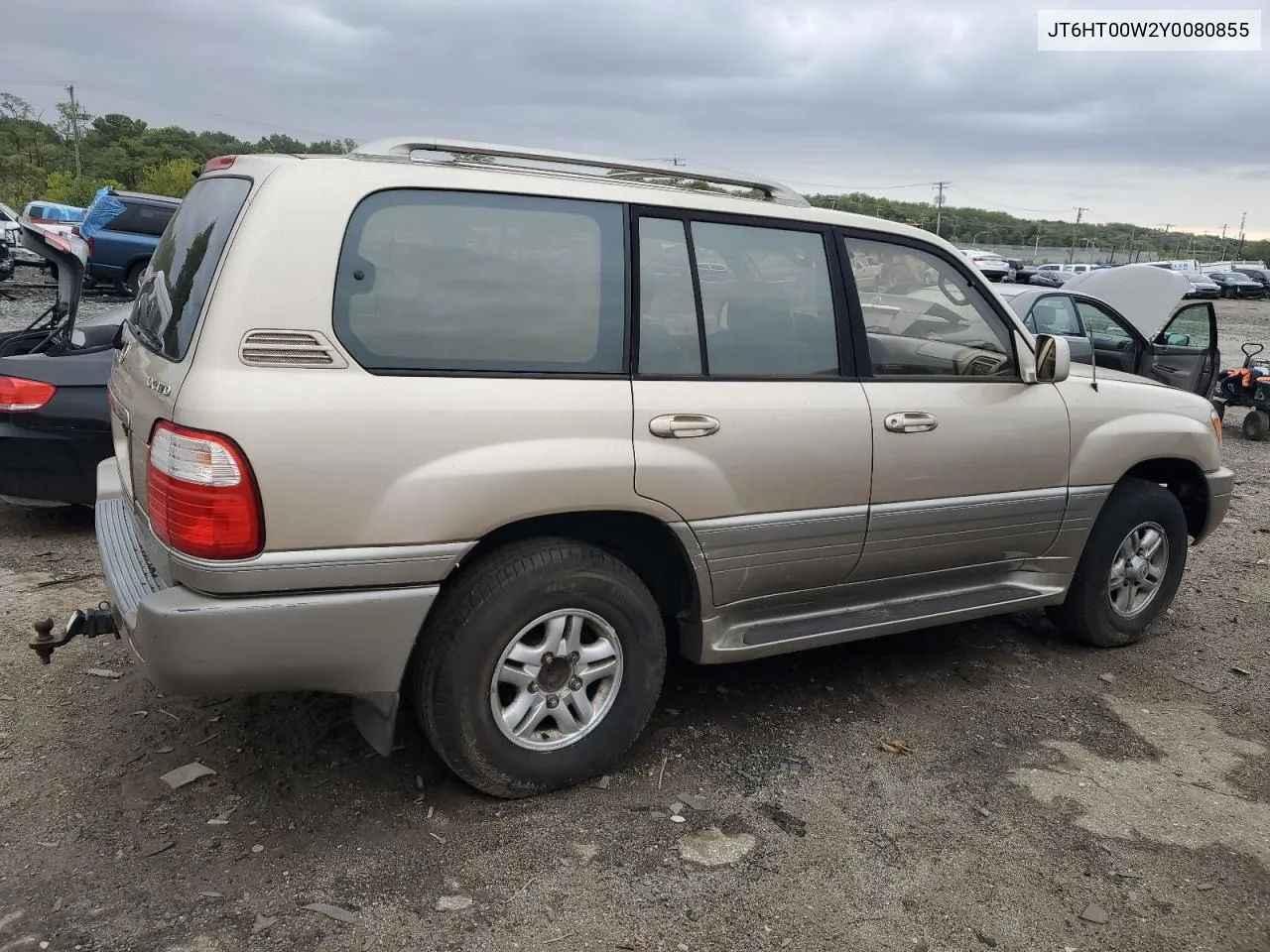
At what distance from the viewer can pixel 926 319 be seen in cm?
401

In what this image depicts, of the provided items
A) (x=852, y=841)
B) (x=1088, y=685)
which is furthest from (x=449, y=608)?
(x=1088, y=685)

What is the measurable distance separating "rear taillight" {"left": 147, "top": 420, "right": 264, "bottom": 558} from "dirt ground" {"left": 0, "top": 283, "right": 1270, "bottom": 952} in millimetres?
946

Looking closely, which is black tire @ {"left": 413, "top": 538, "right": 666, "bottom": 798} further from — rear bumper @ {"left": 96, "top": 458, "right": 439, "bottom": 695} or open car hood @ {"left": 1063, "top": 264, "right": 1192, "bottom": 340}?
open car hood @ {"left": 1063, "top": 264, "right": 1192, "bottom": 340}

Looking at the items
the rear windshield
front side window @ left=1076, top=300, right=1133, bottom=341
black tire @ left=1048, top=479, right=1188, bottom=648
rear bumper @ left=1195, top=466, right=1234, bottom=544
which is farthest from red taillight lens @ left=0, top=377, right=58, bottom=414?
front side window @ left=1076, top=300, right=1133, bottom=341

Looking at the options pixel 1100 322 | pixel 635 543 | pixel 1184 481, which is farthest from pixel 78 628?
pixel 1100 322

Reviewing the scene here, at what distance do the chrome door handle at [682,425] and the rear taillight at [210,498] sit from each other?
3.90 ft

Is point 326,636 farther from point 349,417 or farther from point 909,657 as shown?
point 909,657

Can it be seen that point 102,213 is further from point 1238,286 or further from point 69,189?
point 1238,286

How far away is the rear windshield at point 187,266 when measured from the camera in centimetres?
279

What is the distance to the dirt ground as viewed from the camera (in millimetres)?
2674

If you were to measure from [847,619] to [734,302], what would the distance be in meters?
1.27

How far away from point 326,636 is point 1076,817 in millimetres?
2437

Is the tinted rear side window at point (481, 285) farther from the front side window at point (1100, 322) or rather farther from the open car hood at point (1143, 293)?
the open car hood at point (1143, 293)

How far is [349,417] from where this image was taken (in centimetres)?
266
